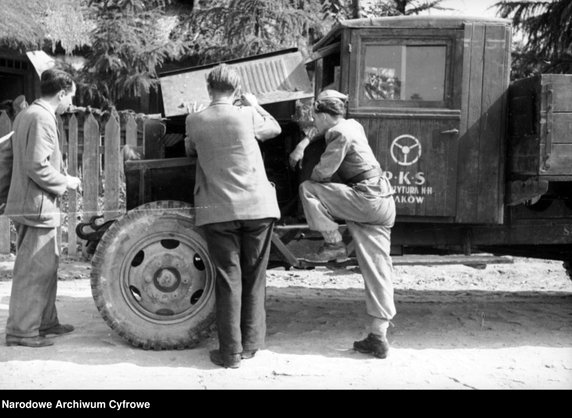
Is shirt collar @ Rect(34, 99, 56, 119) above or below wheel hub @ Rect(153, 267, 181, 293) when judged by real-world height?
above

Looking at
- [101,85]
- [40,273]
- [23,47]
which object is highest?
[23,47]

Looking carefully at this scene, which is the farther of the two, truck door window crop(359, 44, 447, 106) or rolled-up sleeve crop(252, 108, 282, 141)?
truck door window crop(359, 44, 447, 106)

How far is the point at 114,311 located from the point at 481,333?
2.72 m

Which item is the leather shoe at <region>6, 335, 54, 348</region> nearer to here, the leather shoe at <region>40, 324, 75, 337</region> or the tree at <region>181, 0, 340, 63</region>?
the leather shoe at <region>40, 324, 75, 337</region>

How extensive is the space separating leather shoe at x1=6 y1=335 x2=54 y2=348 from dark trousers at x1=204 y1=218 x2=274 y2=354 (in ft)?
4.17

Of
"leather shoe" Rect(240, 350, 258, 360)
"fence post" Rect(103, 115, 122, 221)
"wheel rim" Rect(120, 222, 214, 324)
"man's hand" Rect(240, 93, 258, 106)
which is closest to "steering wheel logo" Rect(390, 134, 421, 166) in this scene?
"man's hand" Rect(240, 93, 258, 106)

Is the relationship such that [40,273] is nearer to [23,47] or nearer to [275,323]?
[275,323]

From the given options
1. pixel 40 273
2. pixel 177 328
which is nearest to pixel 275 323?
pixel 177 328

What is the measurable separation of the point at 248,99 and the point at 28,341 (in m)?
2.19

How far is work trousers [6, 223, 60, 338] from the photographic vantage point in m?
4.41

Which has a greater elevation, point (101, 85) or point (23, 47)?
point (23, 47)

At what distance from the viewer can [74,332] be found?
4.81 metres

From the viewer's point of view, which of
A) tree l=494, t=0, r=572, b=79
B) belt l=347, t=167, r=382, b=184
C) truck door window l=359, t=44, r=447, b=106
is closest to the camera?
belt l=347, t=167, r=382, b=184

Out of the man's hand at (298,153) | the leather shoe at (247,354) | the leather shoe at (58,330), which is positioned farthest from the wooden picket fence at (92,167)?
the leather shoe at (247,354)
